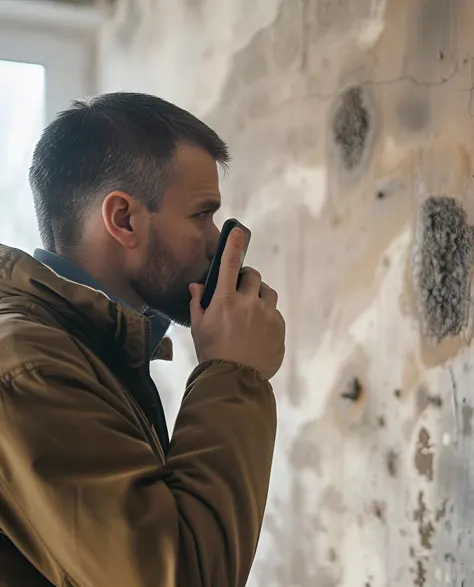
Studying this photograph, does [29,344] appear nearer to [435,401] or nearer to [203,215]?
[203,215]

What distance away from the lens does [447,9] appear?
2.89ft

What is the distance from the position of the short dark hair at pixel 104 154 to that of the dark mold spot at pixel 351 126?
0.92 feet

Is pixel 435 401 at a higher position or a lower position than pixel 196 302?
lower

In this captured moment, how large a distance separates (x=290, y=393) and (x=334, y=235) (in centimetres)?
30

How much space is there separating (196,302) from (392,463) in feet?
1.38

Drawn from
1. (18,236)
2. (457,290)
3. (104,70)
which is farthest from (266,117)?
(18,236)

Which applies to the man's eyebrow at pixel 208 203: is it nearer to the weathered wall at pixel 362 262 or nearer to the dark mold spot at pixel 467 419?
the weathered wall at pixel 362 262

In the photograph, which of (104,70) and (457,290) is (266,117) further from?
(104,70)

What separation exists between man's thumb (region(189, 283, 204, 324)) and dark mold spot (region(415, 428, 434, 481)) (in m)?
0.38

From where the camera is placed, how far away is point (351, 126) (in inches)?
41.7

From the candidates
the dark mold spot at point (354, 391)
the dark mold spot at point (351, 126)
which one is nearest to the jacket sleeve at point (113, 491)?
the dark mold spot at point (354, 391)

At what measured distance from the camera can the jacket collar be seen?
25.0 inches

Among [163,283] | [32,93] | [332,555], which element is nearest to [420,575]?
[332,555]

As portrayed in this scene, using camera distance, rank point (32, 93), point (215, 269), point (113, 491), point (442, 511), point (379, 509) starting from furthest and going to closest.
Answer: point (32, 93)
point (379, 509)
point (442, 511)
point (215, 269)
point (113, 491)
